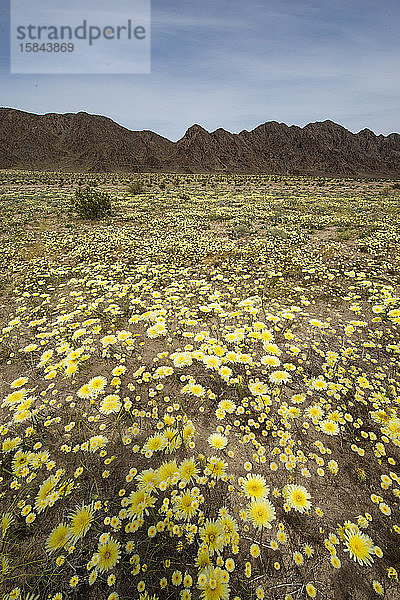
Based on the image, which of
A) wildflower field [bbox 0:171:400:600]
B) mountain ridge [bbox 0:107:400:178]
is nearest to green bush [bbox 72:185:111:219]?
wildflower field [bbox 0:171:400:600]

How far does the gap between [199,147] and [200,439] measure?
413 feet

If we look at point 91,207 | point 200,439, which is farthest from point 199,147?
point 200,439

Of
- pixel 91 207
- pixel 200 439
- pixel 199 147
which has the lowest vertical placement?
pixel 200 439

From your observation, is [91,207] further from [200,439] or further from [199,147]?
[199,147]

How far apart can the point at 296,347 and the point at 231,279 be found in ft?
9.53

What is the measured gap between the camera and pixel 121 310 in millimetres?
5258

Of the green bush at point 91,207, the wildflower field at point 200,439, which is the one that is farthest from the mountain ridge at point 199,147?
the wildflower field at point 200,439

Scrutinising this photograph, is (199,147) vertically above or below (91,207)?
Result: above

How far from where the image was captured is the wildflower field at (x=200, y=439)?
198cm

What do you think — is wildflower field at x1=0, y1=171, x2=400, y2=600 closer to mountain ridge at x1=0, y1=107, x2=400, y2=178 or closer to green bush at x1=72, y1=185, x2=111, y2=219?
green bush at x1=72, y1=185, x2=111, y2=219

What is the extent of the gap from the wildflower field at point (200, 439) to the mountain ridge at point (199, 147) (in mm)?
96385

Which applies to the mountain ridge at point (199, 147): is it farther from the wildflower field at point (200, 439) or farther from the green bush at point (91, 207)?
the wildflower field at point (200, 439)

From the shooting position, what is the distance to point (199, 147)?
112m

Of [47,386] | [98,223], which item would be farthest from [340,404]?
[98,223]
